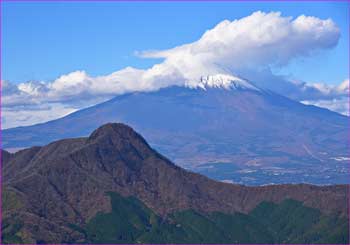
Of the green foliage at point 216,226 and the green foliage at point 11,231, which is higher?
the green foliage at point 11,231

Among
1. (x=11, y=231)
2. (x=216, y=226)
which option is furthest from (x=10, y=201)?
(x=216, y=226)

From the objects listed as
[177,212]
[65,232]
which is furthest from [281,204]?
[65,232]

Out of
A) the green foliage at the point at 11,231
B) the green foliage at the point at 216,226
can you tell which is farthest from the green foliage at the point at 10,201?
the green foliage at the point at 216,226

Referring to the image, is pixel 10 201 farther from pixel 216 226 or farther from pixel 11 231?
pixel 216 226

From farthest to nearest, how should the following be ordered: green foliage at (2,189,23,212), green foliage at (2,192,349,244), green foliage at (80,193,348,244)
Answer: green foliage at (2,189,23,212)
green foliage at (80,193,348,244)
green foliage at (2,192,349,244)

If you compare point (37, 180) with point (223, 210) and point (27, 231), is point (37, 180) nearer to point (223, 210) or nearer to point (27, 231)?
point (27, 231)

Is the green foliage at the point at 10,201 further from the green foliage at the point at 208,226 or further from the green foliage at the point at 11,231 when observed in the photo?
the green foliage at the point at 208,226

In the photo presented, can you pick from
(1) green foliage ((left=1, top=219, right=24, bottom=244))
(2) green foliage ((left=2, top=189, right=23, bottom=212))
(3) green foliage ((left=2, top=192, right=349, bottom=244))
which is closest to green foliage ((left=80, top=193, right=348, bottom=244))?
(3) green foliage ((left=2, top=192, right=349, bottom=244))

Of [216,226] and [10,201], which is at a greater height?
[10,201]

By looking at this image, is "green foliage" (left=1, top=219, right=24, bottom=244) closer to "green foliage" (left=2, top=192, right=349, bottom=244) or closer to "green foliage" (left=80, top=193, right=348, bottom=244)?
"green foliage" (left=2, top=192, right=349, bottom=244)

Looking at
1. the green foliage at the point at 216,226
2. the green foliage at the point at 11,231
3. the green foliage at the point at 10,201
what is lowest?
the green foliage at the point at 216,226

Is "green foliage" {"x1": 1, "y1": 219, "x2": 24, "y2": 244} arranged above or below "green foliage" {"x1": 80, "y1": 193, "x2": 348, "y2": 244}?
above

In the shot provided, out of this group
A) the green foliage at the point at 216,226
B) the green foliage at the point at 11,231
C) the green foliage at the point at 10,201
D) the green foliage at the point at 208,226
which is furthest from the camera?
the green foliage at the point at 10,201
